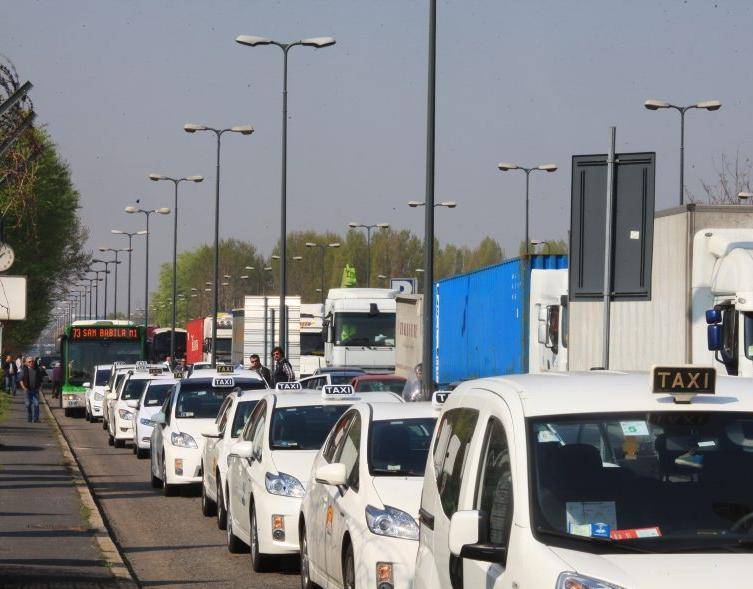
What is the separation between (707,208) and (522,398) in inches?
461

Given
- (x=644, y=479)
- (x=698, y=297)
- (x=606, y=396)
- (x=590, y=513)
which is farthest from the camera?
(x=698, y=297)

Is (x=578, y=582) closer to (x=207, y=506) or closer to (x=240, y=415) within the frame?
(x=240, y=415)

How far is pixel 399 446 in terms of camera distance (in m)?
10.8

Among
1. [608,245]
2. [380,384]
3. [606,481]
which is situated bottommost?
[380,384]

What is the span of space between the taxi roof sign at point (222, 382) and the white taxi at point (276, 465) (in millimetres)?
6431

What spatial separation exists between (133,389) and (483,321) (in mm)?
10574

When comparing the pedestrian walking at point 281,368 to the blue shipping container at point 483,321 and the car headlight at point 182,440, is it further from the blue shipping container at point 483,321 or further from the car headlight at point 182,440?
the car headlight at point 182,440

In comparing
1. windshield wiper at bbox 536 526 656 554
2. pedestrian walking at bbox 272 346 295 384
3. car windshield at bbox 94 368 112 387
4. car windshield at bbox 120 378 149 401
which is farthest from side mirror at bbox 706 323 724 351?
car windshield at bbox 94 368 112 387

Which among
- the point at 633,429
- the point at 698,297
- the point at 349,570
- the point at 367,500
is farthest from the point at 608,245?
the point at 633,429

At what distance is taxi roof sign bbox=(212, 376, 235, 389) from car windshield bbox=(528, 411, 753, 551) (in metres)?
15.9

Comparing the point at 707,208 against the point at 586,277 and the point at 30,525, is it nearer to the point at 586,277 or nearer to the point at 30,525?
the point at 586,277

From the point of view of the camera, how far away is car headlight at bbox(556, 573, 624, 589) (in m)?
5.00

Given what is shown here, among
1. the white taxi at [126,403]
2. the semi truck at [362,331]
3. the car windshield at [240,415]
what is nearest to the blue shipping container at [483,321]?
the white taxi at [126,403]

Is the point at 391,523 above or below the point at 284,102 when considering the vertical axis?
below
